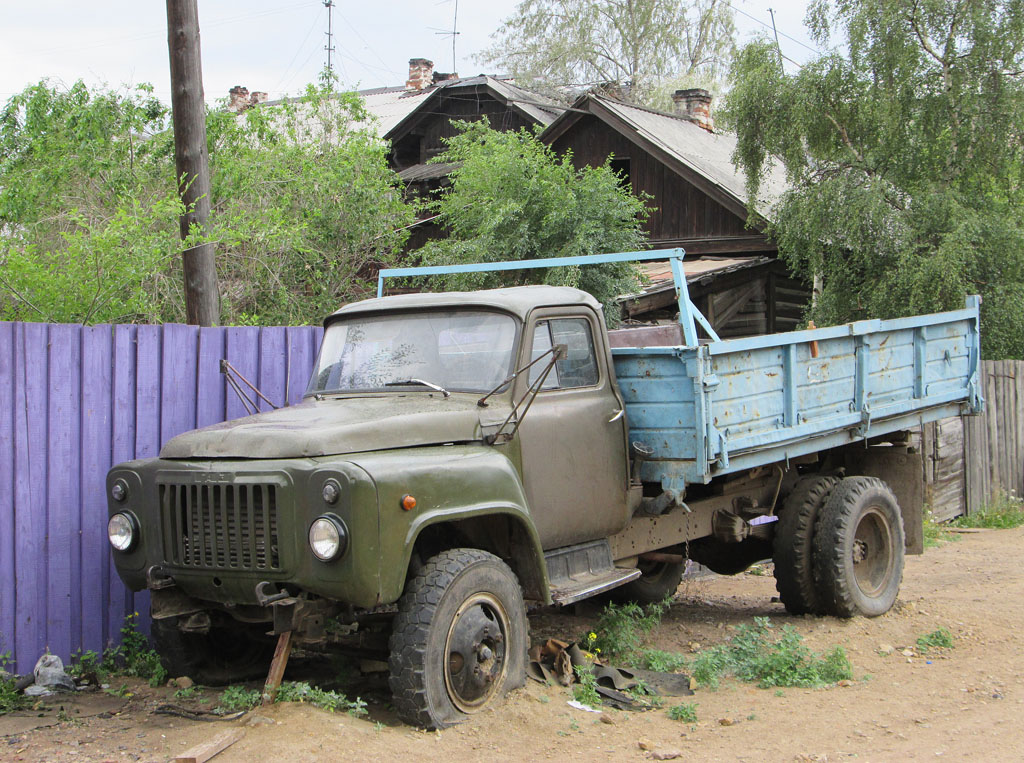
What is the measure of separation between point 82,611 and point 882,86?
14.7 m

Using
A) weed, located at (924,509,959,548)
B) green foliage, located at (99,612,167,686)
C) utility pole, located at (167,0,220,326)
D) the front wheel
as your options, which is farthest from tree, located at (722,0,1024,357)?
green foliage, located at (99,612,167,686)

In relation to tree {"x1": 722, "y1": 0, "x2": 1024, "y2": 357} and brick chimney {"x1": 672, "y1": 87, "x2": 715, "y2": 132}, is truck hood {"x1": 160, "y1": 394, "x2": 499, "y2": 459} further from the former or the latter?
brick chimney {"x1": 672, "y1": 87, "x2": 715, "y2": 132}

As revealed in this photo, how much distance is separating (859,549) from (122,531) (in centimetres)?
529

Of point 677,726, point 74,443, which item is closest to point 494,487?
point 677,726

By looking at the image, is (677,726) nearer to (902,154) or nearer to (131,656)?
(131,656)

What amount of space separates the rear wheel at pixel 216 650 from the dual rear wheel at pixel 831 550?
3747 millimetres

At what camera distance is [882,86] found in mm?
16719

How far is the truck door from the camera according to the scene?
5.93 meters

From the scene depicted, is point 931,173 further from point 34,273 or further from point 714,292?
point 34,273

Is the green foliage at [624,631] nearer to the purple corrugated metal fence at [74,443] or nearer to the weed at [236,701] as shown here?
Result: the weed at [236,701]

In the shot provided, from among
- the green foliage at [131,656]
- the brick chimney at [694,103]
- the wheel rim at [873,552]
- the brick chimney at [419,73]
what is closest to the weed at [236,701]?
the green foliage at [131,656]

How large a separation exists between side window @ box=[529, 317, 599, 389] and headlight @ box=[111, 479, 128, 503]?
2.23 metres

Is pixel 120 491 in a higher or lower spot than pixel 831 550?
higher

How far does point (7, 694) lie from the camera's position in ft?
18.2
